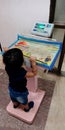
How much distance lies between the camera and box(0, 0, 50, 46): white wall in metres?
1.25

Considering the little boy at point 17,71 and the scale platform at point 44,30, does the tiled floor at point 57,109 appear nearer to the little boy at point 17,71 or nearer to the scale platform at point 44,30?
the scale platform at point 44,30

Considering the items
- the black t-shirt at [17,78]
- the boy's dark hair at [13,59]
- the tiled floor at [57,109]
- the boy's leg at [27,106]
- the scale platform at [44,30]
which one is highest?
the scale platform at [44,30]

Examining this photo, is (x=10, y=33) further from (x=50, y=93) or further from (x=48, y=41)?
(x=50, y=93)

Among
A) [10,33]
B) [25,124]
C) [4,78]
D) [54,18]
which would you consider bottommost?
[25,124]

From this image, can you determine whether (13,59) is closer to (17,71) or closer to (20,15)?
(17,71)

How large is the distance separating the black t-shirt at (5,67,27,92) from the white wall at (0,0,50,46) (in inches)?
26.6

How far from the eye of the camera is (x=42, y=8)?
1.23 m

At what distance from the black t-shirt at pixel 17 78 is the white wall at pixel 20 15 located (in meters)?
0.68

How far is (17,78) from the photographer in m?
0.90

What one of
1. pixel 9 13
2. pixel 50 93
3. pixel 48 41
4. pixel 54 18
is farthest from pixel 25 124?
pixel 9 13

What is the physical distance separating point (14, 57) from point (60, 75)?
3.26 feet

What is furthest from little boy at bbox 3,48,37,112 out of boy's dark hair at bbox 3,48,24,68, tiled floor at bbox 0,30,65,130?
tiled floor at bbox 0,30,65,130

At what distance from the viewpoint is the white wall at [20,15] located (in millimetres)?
1245

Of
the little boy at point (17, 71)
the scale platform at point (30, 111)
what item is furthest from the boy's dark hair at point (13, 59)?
the scale platform at point (30, 111)
